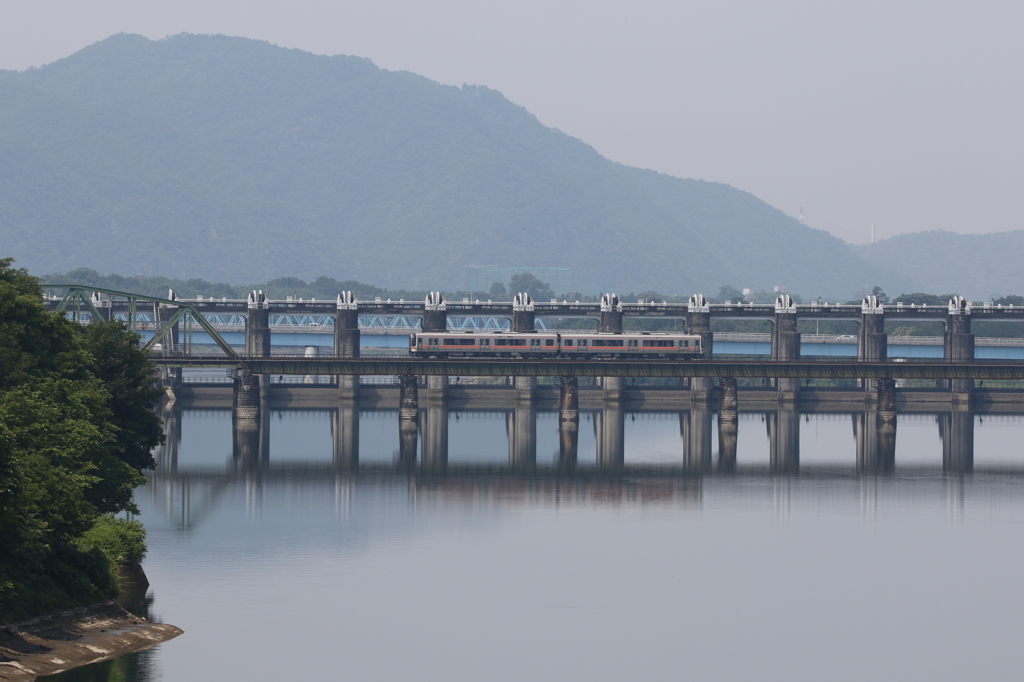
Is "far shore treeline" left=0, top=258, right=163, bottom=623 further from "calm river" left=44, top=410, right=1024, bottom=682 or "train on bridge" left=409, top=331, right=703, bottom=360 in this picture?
"train on bridge" left=409, top=331, right=703, bottom=360

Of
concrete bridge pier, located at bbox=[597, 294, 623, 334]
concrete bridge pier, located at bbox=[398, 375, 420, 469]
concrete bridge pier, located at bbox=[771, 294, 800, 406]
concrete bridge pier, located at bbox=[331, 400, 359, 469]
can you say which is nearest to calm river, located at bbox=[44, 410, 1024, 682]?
concrete bridge pier, located at bbox=[331, 400, 359, 469]

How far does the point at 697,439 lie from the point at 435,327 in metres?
43.8

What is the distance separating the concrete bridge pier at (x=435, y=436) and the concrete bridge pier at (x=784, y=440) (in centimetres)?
2928

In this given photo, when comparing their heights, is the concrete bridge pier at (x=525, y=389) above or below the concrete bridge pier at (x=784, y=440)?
above

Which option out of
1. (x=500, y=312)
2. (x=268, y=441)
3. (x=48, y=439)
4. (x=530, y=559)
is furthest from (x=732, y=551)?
(x=500, y=312)

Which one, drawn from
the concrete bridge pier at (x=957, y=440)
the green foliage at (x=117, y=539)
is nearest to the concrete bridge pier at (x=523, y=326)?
the concrete bridge pier at (x=957, y=440)

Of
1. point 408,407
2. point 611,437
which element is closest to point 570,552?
point 611,437

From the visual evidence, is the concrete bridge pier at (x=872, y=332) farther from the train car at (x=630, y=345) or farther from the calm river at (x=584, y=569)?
the calm river at (x=584, y=569)

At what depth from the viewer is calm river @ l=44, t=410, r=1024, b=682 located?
56125 millimetres

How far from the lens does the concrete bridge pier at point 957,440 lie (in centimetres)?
11756

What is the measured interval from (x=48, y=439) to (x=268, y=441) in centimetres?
7859

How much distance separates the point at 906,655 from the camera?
189 ft

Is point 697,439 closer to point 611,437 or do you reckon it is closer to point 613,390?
point 611,437

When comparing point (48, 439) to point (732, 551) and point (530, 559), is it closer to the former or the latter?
point (530, 559)
